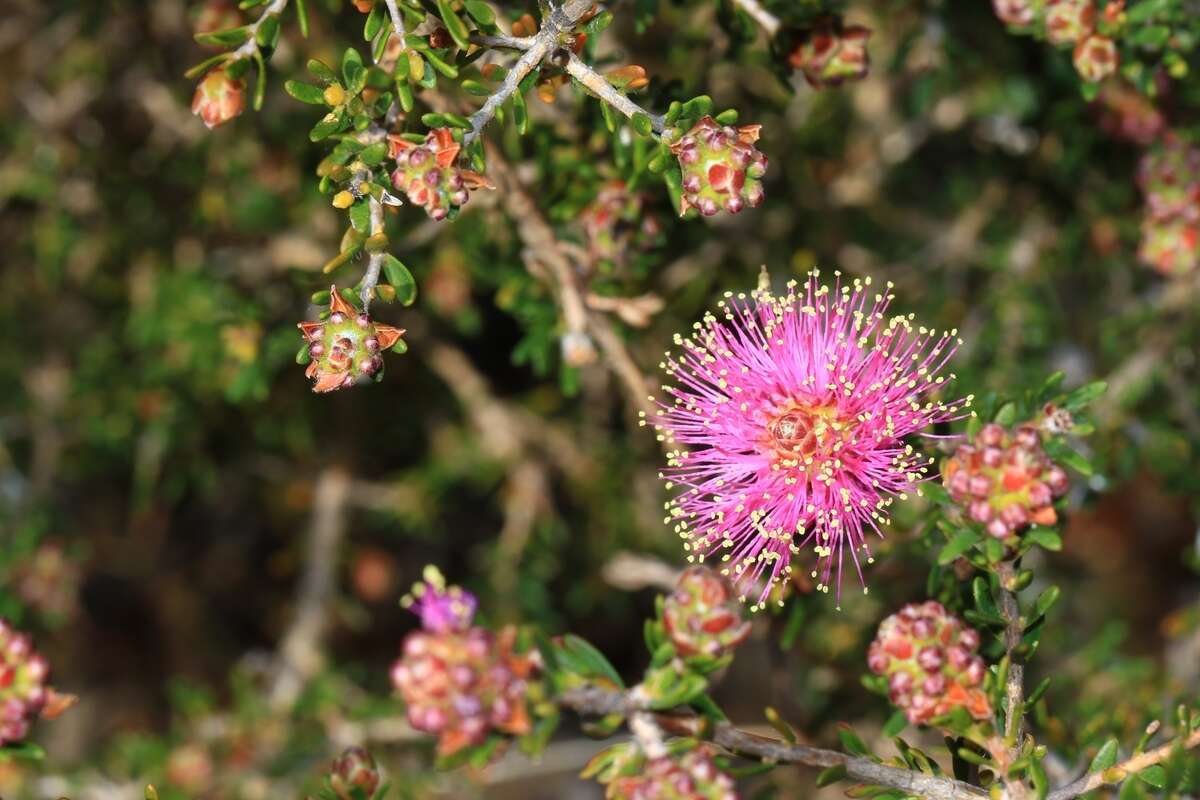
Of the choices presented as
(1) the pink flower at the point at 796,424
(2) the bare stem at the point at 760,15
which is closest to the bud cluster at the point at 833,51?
(2) the bare stem at the point at 760,15

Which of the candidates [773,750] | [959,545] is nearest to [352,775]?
[773,750]

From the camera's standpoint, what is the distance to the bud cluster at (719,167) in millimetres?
1834

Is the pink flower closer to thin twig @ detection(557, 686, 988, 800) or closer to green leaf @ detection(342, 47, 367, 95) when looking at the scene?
thin twig @ detection(557, 686, 988, 800)

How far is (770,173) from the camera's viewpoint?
3477mm

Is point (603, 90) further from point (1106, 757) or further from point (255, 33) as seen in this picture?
point (1106, 757)

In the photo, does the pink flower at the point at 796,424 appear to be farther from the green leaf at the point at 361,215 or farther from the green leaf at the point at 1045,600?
the green leaf at the point at 361,215

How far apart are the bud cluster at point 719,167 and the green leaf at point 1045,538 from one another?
710 mm

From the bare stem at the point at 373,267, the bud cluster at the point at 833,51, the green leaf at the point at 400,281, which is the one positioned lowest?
the green leaf at the point at 400,281

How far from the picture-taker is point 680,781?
176 cm

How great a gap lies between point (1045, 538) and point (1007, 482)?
116 mm

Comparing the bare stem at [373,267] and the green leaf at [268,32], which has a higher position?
the green leaf at [268,32]

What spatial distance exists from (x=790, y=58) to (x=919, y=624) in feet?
3.84

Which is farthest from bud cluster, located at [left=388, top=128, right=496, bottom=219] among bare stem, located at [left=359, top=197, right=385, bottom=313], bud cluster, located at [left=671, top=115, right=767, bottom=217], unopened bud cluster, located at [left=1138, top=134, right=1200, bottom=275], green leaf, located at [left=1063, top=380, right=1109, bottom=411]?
unopened bud cluster, located at [left=1138, top=134, right=1200, bottom=275]

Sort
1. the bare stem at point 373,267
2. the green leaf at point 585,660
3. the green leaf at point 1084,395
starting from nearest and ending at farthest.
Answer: the bare stem at point 373,267 → the green leaf at point 585,660 → the green leaf at point 1084,395
